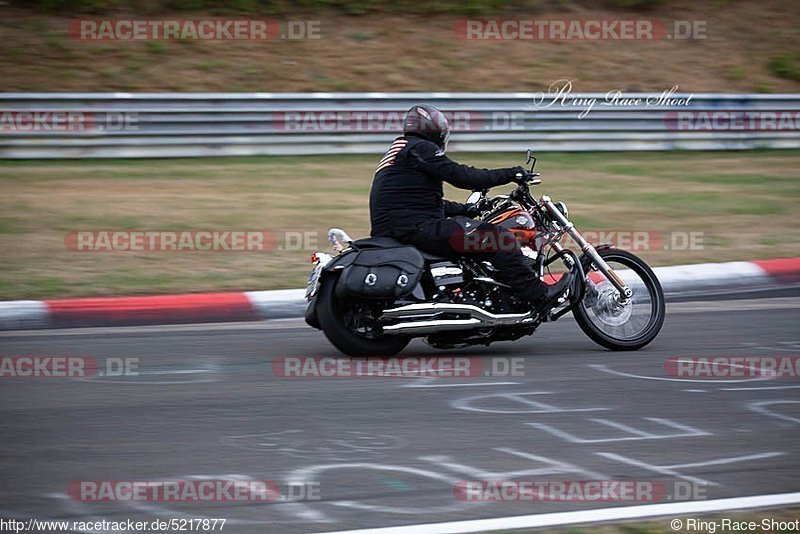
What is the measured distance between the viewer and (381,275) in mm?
7422

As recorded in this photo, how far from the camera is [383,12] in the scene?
68.0 ft

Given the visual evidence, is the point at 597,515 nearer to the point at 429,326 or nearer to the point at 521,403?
Result: the point at 521,403

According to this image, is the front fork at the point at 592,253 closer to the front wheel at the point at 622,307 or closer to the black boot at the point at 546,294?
the front wheel at the point at 622,307

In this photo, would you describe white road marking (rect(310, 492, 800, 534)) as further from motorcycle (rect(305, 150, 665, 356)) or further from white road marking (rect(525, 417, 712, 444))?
motorcycle (rect(305, 150, 665, 356))

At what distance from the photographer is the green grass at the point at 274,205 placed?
420 inches

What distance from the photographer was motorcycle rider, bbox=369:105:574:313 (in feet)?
25.1

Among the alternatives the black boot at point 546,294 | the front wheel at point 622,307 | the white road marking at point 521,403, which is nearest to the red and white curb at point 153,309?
the black boot at point 546,294

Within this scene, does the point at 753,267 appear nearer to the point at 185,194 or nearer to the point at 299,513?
the point at 185,194

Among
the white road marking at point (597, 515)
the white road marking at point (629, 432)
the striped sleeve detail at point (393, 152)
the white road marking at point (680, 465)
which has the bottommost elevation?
the white road marking at point (597, 515)

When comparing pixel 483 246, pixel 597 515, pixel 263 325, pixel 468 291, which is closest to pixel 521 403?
pixel 468 291

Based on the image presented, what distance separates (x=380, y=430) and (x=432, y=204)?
7.10ft

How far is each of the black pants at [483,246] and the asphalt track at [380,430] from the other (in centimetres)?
57

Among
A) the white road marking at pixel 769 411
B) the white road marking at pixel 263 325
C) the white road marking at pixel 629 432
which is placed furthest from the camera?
the white road marking at pixel 263 325

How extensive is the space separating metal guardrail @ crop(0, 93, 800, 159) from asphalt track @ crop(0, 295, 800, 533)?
7571mm
